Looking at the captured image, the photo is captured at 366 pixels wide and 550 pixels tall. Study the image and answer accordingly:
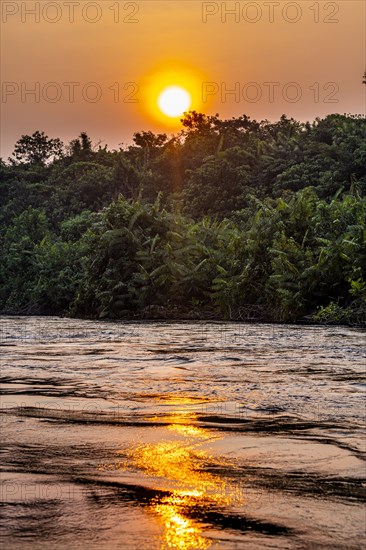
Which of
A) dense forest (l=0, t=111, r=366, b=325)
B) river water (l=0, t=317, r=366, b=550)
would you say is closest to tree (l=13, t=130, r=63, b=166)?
dense forest (l=0, t=111, r=366, b=325)

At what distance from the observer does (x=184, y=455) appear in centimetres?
475

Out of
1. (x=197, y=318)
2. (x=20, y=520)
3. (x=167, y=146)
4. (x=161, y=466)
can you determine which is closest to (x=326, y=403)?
(x=161, y=466)

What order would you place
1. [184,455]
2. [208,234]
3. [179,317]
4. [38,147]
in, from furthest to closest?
[38,147]
[208,234]
[179,317]
[184,455]

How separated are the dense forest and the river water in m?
9.44

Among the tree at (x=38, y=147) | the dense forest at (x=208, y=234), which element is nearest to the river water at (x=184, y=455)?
the dense forest at (x=208, y=234)

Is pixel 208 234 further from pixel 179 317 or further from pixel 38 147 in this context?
pixel 38 147

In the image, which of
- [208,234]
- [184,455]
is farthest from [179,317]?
[184,455]

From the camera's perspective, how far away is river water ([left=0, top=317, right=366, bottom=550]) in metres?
3.39

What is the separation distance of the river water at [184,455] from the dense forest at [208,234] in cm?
944

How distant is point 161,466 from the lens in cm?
445

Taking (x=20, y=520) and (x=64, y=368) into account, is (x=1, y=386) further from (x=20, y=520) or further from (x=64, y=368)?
(x=20, y=520)

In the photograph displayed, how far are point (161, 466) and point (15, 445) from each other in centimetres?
104

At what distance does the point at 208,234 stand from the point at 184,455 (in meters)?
19.9

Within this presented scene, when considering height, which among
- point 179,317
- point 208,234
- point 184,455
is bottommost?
point 184,455
